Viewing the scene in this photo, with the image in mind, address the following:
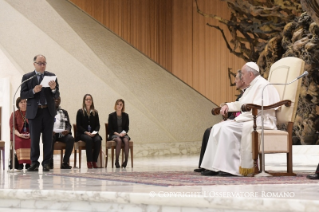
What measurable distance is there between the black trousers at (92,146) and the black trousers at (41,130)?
4.71 feet

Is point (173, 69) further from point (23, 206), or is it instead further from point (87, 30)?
point (23, 206)

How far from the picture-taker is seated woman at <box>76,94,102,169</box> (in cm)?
704

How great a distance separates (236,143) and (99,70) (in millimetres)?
6923

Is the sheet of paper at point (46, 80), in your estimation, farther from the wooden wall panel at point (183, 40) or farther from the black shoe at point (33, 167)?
the wooden wall panel at point (183, 40)

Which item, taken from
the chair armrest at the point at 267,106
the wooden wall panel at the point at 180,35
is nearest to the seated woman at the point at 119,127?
the chair armrest at the point at 267,106

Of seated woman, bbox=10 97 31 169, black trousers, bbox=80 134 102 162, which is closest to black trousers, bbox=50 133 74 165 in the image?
black trousers, bbox=80 134 102 162

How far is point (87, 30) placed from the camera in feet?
37.6

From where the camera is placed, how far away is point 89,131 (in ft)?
23.8

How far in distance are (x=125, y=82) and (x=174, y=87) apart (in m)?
1.82

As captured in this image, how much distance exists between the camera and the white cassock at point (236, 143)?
13.9ft

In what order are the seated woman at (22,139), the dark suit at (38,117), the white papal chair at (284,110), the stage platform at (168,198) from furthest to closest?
1. the seated woman at (22,139)
2. the dark suit at (38,117)
3. the white papal chair at (284,110)
4. the stage platform at (168,198)

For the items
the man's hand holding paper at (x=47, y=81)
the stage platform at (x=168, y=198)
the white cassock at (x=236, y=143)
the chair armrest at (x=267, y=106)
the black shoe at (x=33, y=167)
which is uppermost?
the man's hand holding paper at (x=47, y=81)

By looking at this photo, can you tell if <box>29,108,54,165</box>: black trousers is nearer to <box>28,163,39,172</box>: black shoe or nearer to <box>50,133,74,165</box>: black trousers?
<box>28,163,39,172</box>: black shoe

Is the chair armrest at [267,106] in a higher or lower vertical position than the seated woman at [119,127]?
higher
